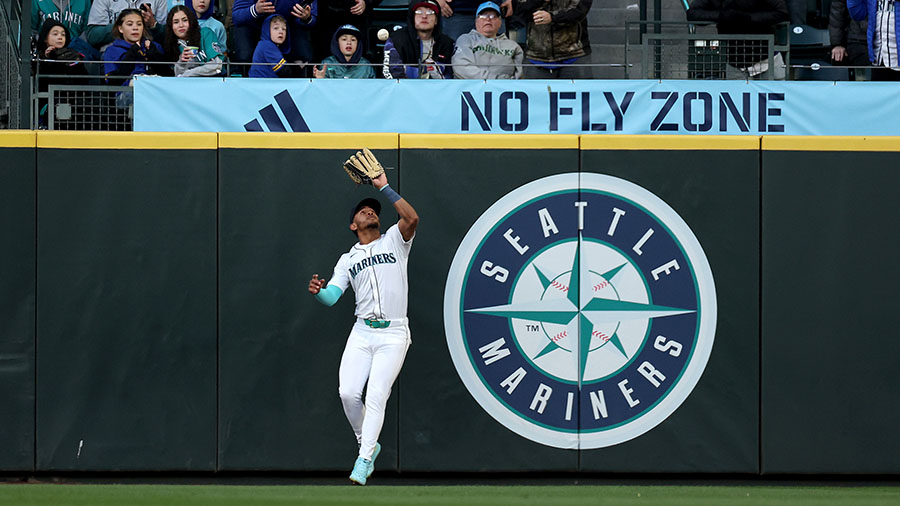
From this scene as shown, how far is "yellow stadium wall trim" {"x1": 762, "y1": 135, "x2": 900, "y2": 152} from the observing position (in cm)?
876

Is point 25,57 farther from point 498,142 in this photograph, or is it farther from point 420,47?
point 498,142

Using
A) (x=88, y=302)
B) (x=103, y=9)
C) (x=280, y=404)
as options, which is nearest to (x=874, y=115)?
(x=280, y=404)

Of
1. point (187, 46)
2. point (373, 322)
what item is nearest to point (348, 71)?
point (187, 46)

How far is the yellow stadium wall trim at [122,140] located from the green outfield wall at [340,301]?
0.02 metres

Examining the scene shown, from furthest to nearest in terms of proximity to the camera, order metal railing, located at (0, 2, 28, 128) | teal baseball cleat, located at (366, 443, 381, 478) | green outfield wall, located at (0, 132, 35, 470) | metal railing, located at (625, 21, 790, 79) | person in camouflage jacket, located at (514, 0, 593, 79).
Answer: person in camouflage jacket, located at (514, 0, 593, 79)
metal railing, located at (0, 2, 28, 128)
metal railing, located at (625, 21, 790, 79)
green outfield wall, located at (0, 132, 35, 470)
teal baseball cleat, located at (366, 443, 381, 478)

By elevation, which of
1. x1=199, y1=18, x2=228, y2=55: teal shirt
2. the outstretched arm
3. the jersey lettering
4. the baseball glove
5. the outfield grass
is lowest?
the outfield grass

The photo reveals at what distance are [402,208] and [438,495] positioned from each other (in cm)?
198

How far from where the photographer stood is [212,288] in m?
8.70

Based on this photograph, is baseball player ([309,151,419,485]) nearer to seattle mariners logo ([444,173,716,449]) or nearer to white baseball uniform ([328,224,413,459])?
white baseball uniform ([328,224,413,459])

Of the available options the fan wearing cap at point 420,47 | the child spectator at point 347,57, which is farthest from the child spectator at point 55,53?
the fan wearing cap at point 420,47

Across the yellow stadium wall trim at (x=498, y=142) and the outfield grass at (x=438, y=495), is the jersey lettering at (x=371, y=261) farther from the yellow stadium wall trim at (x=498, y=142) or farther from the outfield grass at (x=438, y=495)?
the outfield grass at (x=438, y=495)

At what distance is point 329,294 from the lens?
26.2 ft

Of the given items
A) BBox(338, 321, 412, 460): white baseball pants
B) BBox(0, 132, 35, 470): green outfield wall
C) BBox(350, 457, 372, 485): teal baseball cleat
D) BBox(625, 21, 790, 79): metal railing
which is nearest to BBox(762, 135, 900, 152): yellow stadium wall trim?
BBox(625, 21, 790, 79): metal railing

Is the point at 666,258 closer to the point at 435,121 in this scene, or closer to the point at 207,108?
the point at 435,121
